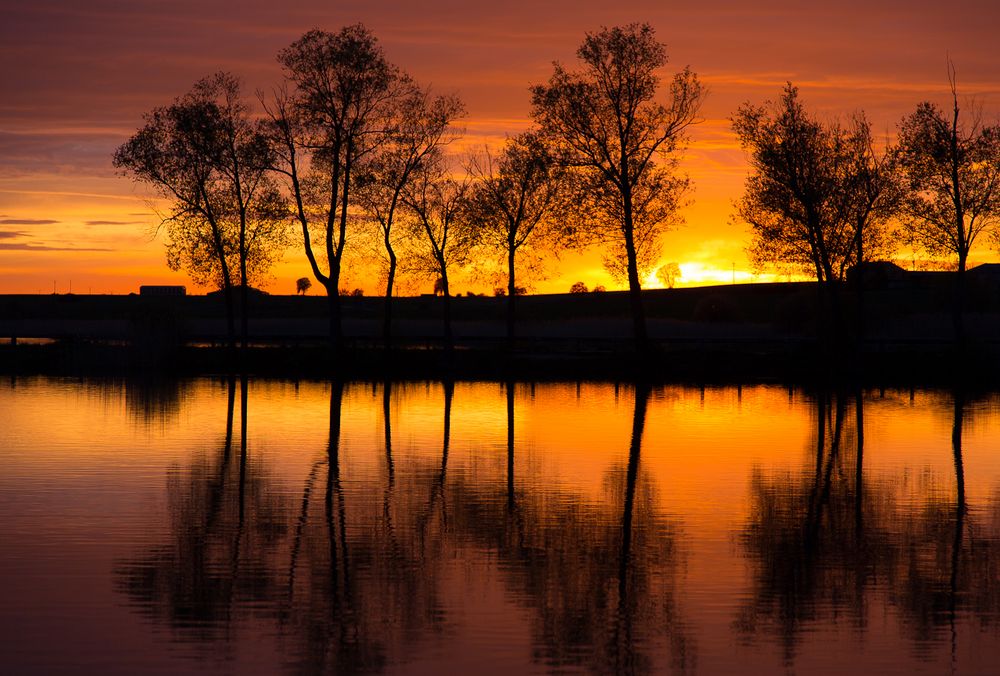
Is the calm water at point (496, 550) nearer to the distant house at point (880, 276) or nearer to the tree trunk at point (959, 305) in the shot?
the tree trunk at point (959, 305)

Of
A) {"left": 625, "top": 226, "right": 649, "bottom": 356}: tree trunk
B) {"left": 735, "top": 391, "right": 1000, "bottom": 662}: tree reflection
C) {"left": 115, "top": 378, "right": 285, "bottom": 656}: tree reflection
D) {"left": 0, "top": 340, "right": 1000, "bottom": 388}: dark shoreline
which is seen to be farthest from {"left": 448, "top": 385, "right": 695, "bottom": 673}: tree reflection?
{"left": 625, "top": 226, "right": 649, "bottom": 356}: tree trunk

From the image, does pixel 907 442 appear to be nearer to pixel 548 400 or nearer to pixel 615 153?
pixel 548 400

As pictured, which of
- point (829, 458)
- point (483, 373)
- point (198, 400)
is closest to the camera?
point (829, 458)

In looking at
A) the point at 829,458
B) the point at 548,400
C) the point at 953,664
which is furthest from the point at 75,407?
the point at 953,664

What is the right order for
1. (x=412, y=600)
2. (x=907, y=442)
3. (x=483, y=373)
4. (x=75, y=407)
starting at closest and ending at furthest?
(x=412, y=600) < (x=907, y=442) < (x=75, y=407) < (x=483, y=373)

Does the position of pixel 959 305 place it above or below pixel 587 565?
above

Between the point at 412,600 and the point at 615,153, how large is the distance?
183 feet

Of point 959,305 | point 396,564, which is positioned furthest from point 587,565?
point 959,305

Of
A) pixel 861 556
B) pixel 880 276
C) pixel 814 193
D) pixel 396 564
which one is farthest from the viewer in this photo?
pixel 880 276

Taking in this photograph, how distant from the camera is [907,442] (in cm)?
3309

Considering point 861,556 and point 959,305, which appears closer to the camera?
point 861,556

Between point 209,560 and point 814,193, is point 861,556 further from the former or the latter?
point 814,193

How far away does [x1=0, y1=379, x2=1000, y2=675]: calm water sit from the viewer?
1308cm

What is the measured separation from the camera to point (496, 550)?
1788 centimetres
